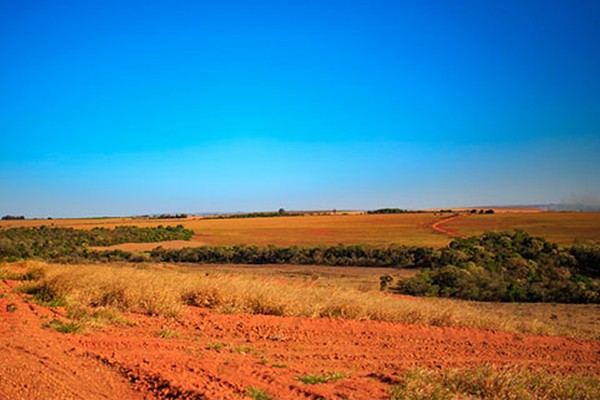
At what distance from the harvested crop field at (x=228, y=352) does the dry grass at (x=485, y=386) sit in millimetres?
301

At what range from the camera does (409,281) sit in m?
22.0

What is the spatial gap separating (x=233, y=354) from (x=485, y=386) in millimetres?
3683

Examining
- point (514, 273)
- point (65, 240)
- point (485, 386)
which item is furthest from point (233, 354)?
point (65, 240)

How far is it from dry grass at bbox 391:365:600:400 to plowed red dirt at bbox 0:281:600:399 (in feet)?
1.14

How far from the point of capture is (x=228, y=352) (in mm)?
7234

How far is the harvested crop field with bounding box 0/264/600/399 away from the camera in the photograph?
17.5 ft

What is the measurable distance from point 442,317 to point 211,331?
558 cm

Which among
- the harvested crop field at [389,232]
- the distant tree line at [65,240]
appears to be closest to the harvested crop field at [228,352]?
the distant tree line at [65,240]

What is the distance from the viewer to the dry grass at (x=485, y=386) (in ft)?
17.8

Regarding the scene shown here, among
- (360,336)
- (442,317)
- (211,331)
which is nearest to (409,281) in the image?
(442,317)

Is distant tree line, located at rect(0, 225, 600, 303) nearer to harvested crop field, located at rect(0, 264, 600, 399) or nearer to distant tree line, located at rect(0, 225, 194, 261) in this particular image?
distant tree line, located at rect(0, 225, 194, 261)

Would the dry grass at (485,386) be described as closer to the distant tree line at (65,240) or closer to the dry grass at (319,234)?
the distant tree line at (65,240)

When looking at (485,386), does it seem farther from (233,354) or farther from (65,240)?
(65,240)

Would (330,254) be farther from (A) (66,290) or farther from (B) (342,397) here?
(B) (342,397)
